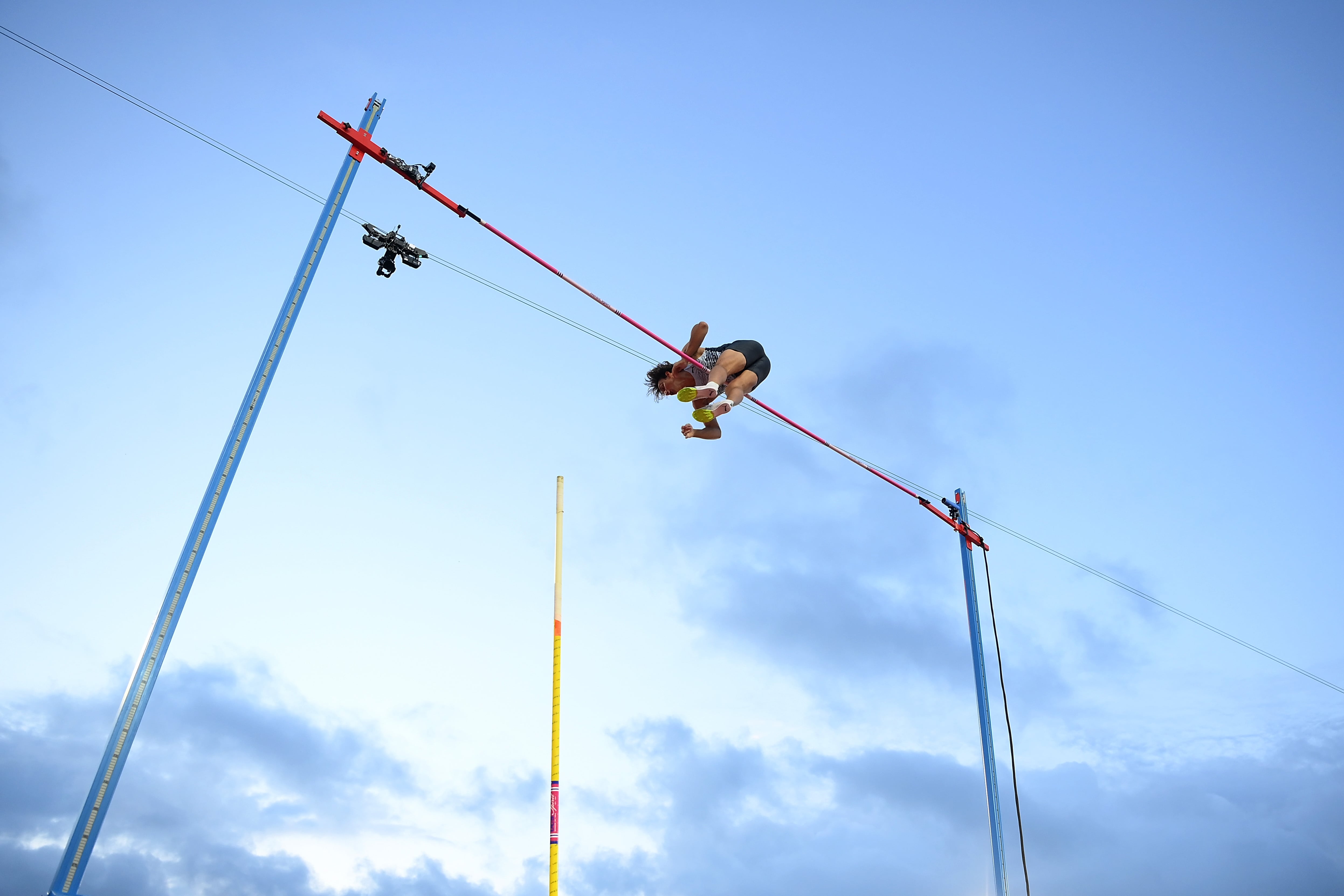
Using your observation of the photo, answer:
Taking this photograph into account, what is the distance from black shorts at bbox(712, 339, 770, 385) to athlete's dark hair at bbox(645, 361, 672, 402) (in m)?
0.94

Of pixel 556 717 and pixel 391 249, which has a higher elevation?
pixel 391 249

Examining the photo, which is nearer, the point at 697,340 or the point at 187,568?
the point at 187,568

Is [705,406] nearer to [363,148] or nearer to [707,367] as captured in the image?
[707,367]

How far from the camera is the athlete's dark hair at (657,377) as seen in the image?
1237 cm

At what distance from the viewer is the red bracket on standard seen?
9719 millimetres

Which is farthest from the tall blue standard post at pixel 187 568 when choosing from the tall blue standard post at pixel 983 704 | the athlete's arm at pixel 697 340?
the tall blue standard post at pixel 983 704

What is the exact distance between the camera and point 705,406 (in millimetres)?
11586

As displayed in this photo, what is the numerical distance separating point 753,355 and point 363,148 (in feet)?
17.4

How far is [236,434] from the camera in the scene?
7.98 metres

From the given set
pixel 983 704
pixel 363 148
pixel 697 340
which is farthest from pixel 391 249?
pixel 983 704

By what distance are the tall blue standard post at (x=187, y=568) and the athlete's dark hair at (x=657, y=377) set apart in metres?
4.70

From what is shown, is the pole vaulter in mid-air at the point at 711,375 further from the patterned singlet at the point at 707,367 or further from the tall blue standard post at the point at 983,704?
the tall blue standard post at the point at 983,704

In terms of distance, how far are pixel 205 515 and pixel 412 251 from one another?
370cm

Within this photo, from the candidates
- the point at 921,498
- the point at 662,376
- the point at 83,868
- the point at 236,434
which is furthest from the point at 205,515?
the point at 921,498
